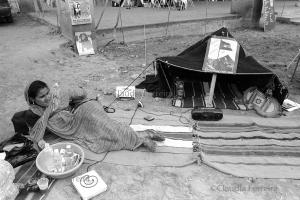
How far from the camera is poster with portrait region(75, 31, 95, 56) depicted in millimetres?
6895

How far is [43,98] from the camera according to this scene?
3.15m

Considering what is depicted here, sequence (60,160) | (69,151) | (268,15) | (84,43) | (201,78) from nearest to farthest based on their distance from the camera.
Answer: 1. (60,160)
2. (69,151)
3. (201,78)
4. (84,43)
5. (268,15)

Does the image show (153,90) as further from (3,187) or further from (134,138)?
(3,187)

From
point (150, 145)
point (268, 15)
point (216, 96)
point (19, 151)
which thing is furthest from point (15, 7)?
point (150, 145)

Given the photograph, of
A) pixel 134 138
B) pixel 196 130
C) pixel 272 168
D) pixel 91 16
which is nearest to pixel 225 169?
pixel 272 168

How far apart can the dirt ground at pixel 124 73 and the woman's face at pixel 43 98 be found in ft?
3.02

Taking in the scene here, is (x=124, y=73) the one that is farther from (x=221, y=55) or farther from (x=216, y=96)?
(x=221, y=55)

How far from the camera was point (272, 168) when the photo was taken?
9.73 ft

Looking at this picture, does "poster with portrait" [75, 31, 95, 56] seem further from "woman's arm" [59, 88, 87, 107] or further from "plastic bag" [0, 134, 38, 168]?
"plastic bag" [0, 134, 38, 168]

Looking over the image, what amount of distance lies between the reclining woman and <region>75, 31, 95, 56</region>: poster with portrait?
3.76 metres

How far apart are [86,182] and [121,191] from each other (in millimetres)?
357

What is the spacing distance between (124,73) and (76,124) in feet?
8.55

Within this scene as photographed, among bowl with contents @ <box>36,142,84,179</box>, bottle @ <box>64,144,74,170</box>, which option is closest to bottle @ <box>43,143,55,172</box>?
bowl with contents @ <box>36,142,84,179</box>

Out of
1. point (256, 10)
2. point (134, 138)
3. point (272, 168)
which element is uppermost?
point (256, 10)
